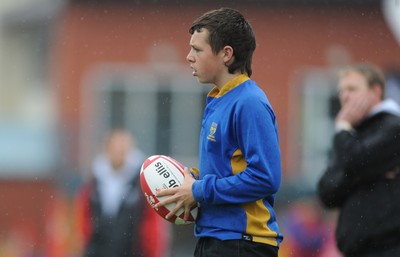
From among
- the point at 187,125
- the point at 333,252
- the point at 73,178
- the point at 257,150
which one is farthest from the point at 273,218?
the point at 187,125

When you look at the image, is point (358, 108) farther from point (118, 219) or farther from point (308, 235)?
point (308, 235)

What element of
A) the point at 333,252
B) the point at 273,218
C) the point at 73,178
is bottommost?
the point at 73,178

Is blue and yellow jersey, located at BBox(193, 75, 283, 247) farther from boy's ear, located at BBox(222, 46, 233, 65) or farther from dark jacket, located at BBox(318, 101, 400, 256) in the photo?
dark jacket, located at BBox(318, 101, 400, 256)

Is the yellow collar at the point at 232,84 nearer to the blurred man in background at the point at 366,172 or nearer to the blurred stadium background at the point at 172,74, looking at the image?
the blurred man in background at the point at 366,172

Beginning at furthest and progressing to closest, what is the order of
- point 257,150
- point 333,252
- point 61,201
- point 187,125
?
point 187,125 → point 61,201 → point 333,252 → point 257,150

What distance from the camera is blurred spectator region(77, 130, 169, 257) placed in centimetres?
964

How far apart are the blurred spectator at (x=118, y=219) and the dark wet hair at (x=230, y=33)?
14.2ft

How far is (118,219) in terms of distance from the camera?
969 centimetres

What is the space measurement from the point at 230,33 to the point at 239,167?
606 mm

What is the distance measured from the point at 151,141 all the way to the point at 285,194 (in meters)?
3.25

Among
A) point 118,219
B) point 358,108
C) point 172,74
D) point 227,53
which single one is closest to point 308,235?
point 118,219

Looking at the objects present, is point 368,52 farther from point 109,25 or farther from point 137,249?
point 137,249

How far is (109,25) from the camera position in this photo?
838 inches

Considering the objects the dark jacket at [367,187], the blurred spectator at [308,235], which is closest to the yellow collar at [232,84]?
the dark jacket at [367,187]
